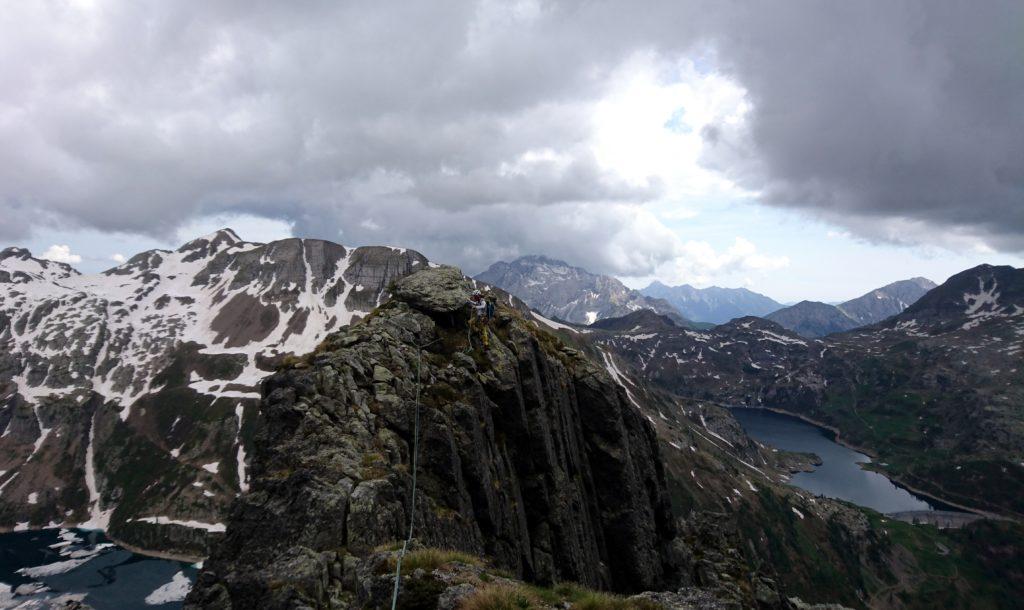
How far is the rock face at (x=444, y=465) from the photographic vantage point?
57.8ft

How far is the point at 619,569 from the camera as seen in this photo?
35.9 m

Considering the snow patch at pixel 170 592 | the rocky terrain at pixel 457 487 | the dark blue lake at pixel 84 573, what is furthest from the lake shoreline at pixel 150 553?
the rocky terrain at pixel 457 487

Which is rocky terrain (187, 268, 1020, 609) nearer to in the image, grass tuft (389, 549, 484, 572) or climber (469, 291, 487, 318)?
grass tuft (389, 549, 484, 572)

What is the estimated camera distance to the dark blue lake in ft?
424

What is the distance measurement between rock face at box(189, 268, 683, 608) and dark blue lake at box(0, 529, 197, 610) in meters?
144

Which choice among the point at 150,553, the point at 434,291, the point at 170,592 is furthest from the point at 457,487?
the point at 150,553

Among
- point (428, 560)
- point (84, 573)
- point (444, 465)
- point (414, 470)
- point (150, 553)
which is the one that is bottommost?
point (150, 553)

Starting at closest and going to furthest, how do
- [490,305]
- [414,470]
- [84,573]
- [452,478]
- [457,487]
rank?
[414,470]
[457,487]
[452,478]
[490,305]
[84,573]

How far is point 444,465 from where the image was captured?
25.1m

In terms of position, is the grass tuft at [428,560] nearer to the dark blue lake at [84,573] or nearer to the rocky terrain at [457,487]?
the rocky terrain at [457,487]

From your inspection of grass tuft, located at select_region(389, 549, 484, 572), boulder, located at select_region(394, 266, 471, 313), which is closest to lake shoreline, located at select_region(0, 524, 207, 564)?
boulder, located at select_region(394, 266, 471, 313)

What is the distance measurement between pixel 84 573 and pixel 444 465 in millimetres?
187033

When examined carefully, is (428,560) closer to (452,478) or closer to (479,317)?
(452,478)

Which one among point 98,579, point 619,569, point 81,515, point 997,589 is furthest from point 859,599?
point 81,515
